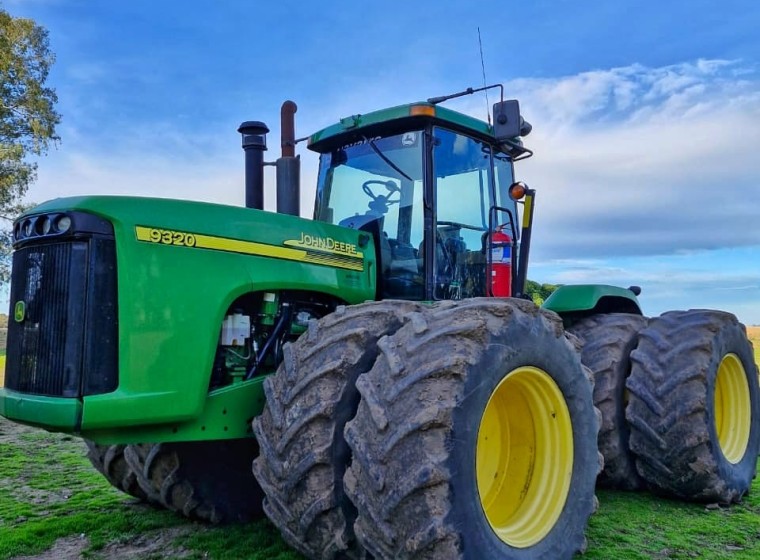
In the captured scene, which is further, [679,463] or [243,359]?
[679,463]

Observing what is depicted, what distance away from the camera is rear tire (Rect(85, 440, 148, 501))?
14.7 feet

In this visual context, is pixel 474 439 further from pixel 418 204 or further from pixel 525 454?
pixel 418 204

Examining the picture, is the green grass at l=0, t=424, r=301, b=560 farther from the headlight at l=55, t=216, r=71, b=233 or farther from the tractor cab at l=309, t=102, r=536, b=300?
the headlight at l=55, t=216, r=71, b=233

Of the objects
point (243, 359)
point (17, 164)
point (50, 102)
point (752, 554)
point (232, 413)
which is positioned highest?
point (50, 102)

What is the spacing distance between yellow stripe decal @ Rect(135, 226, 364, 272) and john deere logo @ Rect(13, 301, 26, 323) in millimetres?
691

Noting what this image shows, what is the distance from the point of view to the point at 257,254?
366cm

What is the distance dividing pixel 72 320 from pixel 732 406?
497 centimetres

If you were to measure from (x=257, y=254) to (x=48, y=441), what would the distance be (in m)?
5.39

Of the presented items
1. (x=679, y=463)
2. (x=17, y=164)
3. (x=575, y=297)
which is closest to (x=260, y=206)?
(x=575, y=297)

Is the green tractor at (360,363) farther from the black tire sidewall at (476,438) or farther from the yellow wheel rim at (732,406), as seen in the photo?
the yellow wheel rim at (732,406)

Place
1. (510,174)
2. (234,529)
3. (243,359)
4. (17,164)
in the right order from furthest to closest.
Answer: (17,164) < (510,174) < (234,529) < (243,359)

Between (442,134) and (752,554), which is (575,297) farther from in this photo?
(752,554)

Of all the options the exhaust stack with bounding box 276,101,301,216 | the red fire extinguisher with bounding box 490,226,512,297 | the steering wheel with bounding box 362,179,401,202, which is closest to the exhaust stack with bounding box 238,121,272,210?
the exhaust stack with bounding box 276,101,301,216

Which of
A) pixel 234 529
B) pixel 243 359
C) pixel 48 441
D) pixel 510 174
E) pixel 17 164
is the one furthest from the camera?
pixel 17 164
